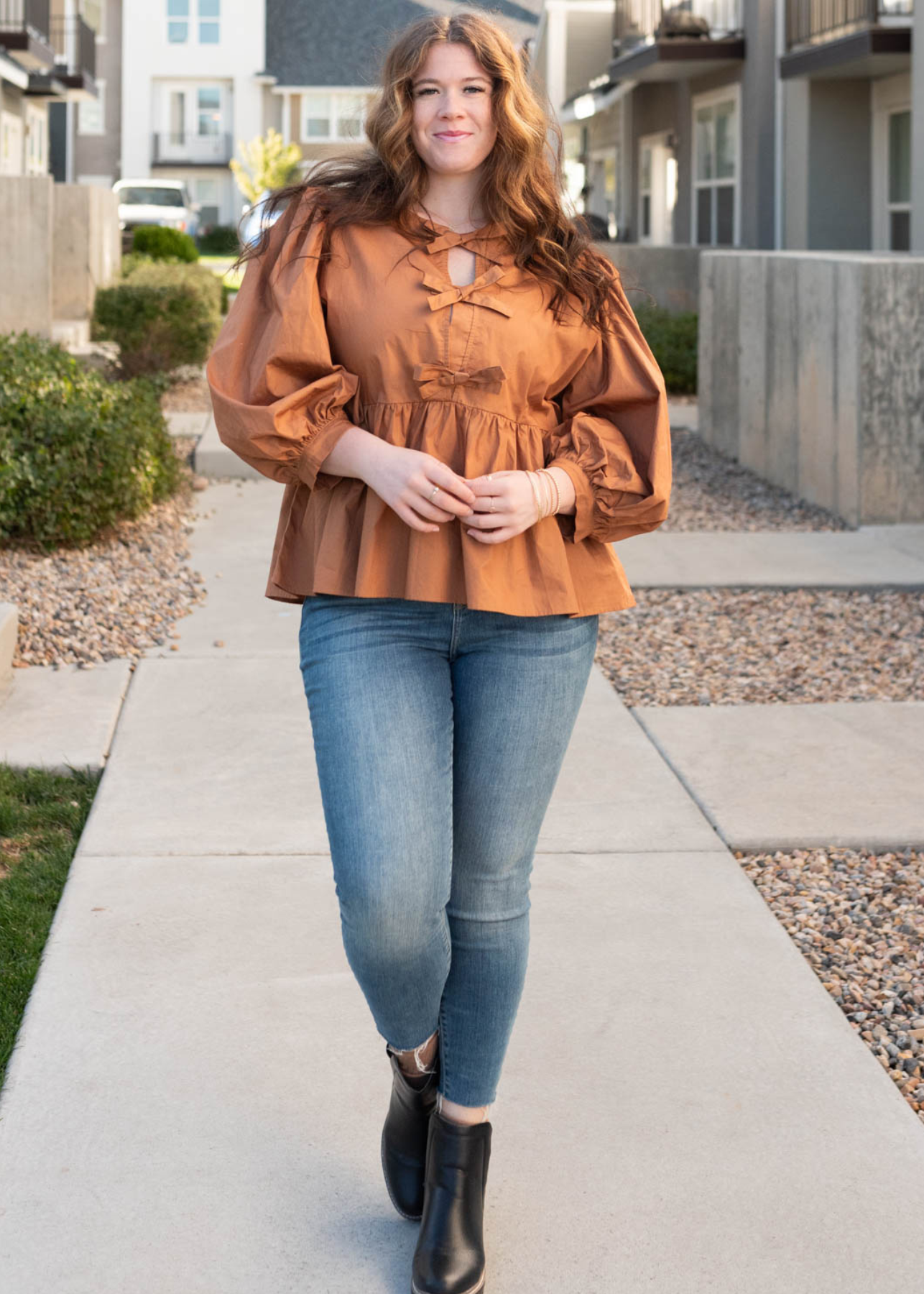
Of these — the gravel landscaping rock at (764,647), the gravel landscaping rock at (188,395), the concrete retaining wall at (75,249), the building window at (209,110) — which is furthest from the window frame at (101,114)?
the gravel landscaping rock at (764,647)

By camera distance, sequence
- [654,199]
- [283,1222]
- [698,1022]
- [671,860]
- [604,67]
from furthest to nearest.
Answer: [604,67] < [654,199] < [671,860] < [698,1022] < [283,1222]

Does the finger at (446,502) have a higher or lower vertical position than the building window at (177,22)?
lower

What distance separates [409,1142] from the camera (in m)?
2.61

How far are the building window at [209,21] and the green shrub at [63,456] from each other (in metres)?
47.6

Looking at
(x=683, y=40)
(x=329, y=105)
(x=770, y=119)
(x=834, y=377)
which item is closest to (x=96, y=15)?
(x=329, y=105)

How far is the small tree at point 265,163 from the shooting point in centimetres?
4656

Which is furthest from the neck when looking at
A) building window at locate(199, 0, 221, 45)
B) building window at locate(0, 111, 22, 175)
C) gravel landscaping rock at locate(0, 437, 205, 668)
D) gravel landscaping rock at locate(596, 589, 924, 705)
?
building window at locate(199, 0, 221, 45)

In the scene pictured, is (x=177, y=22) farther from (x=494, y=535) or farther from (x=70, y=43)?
(x=494, y=535)

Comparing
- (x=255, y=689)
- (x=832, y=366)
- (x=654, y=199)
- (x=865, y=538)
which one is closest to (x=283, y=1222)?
(x=255, y=689)

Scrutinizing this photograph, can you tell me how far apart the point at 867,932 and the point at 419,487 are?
7.09 ft

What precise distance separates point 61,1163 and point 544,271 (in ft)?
5.69

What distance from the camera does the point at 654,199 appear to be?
76.1 feet

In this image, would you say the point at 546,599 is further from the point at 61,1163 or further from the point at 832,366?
the point at 832,366

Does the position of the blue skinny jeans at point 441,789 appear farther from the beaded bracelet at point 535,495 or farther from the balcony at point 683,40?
the balcony at point 683,40
